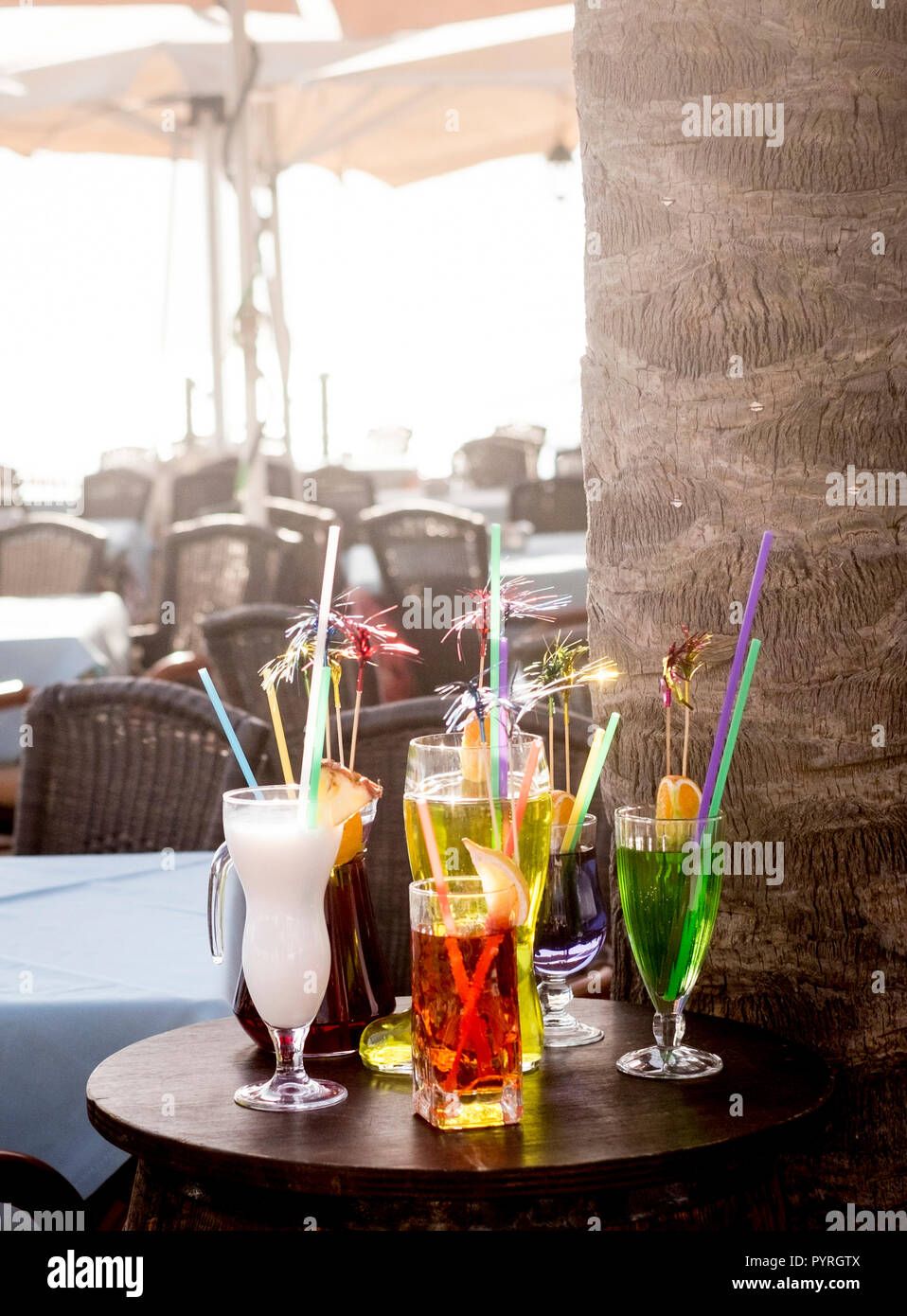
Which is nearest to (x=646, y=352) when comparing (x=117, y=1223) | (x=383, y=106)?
(x=117, y=1223)

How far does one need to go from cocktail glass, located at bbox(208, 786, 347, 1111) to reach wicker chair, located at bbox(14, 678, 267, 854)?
1.21 m

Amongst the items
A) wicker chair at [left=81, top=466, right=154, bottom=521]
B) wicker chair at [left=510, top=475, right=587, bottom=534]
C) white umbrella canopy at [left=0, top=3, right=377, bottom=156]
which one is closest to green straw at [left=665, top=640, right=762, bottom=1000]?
white umbrella canopy at [left=0, top=3, right=377, bottom=156]

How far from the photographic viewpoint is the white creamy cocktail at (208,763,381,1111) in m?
1.01

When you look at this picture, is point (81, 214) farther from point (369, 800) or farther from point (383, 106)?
point (369, 800)

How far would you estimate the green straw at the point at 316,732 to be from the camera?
0.99 m

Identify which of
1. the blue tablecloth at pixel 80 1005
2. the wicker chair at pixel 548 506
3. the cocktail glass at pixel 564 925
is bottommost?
the blue tablecloth at pixel 80 1005

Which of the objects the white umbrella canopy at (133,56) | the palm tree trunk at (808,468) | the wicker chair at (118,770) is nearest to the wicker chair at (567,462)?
the white umbrella canopy at (133,56)

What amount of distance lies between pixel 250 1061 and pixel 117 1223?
22.9 inches

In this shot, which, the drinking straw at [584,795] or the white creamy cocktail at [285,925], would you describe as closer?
the white creamy cocktail at [285,925]

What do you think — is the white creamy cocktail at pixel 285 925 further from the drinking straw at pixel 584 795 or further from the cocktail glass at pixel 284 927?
the drinking straw at pixel 584 795

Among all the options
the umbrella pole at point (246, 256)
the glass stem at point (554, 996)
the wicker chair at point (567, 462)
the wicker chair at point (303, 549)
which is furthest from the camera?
the wicker chair at point (567, 462)

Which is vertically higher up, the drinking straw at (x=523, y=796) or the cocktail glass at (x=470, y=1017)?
the drinking straw at (x=523, y=796)

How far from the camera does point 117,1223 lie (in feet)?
5.18

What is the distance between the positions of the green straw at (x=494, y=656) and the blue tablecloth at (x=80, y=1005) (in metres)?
0.53
